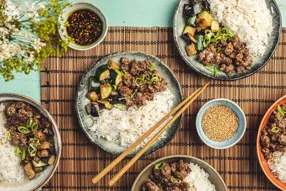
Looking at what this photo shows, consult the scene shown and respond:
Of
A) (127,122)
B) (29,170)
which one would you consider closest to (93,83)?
(127,122)

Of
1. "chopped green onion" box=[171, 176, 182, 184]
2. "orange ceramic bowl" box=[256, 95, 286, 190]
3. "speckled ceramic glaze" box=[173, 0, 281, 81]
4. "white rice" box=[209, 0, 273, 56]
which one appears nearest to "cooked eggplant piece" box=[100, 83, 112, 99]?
"speckled ceramic glaze" box=[173, 0, 281, 81]

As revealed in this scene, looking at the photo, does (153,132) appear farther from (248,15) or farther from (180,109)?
(248,15)

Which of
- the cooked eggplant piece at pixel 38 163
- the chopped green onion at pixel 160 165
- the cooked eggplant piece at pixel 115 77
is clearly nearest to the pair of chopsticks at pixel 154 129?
the chopped green onion at pixel 160 165

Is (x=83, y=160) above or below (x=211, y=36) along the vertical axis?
below

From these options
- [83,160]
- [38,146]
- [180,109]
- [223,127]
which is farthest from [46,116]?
[223,127]

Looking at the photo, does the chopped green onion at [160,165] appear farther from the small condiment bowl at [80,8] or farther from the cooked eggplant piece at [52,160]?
the small condiment bowl at [80,8]
